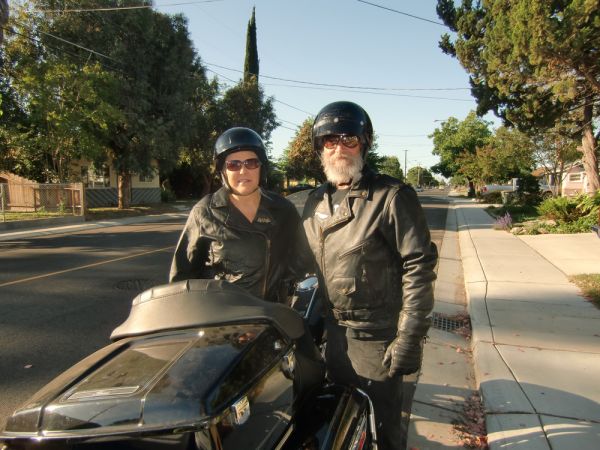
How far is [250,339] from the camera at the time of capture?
1474mm

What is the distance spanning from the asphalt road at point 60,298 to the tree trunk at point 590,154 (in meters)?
17.1

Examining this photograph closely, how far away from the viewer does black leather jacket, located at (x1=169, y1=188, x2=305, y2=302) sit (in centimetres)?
227

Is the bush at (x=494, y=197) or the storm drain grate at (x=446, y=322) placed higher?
the bush at (x=494, y=197)

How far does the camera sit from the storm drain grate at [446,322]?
17.4ft

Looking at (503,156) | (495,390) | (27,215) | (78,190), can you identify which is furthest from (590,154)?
(27,215)

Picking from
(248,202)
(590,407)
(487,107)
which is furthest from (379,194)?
(487,107)

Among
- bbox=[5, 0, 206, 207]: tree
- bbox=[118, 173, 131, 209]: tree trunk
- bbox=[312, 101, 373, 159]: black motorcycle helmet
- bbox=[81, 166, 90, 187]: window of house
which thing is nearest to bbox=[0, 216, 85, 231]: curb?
bbox=[5, 0, 206, 207]: tree

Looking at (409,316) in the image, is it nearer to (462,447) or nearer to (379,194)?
(379,194)

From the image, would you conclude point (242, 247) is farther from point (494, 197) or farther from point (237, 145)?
point (494, 197)

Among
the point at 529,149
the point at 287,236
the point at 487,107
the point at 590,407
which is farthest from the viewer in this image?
the point at 529,149

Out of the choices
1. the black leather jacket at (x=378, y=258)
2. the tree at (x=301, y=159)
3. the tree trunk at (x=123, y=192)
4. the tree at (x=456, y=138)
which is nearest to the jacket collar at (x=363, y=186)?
the black leather jacket at (x=378, y=258)

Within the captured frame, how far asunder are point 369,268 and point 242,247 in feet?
2.26

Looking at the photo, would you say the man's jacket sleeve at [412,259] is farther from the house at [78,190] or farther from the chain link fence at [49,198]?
the chain link fence at [49,198]

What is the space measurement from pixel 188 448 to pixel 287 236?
4.69 feet
